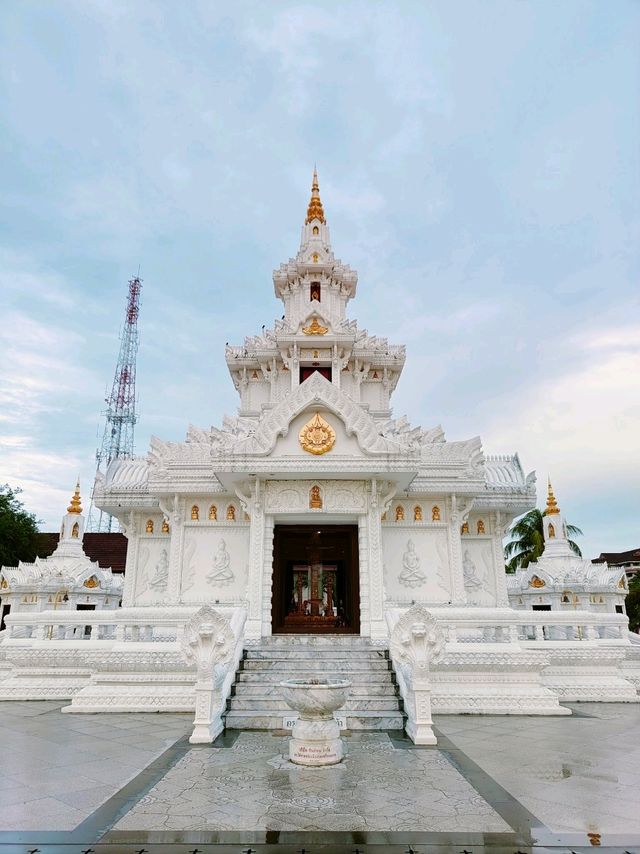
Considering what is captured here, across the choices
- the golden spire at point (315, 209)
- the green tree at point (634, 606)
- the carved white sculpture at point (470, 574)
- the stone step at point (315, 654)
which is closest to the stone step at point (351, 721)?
the stone step at point (315, 654)

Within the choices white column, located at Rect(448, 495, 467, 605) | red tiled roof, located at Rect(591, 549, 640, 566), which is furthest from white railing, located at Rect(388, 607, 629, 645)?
red tiled roof, located at Rect(591, 549, 640, 566)

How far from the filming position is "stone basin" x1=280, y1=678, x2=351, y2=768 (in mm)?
6723

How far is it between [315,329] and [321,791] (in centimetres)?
1494

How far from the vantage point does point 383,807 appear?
5.27 metres

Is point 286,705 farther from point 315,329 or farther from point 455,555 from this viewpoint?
point 315,329

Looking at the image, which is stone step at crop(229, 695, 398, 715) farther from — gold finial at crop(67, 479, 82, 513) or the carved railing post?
gold finial at crop(67, 479, 82, 513)

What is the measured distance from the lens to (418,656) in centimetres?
860

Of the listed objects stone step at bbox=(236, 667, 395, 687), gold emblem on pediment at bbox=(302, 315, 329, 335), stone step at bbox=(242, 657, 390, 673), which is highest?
gold emblem on pediment at bbox=(302, 315, 329, 335)

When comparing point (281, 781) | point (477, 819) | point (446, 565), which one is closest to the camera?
point (477, 819)

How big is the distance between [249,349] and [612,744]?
49.2 feet

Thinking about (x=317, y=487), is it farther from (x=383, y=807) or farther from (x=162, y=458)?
(x=383, y=807)

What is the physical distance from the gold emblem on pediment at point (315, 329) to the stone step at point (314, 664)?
11.0 metres

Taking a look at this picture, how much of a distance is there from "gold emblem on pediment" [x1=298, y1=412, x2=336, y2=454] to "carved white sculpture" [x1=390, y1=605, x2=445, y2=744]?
5.27 meters

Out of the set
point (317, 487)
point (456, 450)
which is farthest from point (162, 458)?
point (456, 450)
